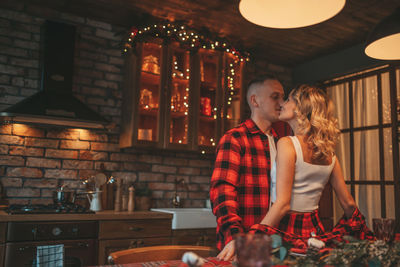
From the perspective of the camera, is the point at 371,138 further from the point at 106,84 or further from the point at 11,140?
the point at 11,140

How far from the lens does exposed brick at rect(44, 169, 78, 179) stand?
3.29 metres

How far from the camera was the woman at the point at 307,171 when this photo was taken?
1562 mm

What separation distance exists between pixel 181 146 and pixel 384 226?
2.42 metres

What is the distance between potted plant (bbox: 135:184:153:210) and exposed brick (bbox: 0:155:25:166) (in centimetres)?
104

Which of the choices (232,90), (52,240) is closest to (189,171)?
(232,90)

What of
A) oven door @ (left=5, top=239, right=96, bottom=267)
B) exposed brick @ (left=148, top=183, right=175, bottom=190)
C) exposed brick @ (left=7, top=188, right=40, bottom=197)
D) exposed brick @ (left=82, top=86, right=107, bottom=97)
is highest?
exposed brick @ (left=82, top=86, right=107, bottom=97)

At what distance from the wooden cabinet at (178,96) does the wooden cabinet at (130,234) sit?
69 cm

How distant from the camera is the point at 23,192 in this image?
3.18 m

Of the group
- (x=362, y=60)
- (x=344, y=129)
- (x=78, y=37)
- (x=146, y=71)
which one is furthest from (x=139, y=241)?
(x=362, y=60)

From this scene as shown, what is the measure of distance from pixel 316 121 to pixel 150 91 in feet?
6.98

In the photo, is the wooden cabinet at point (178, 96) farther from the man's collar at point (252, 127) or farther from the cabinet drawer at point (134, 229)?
the man's collar at point (252, 127)

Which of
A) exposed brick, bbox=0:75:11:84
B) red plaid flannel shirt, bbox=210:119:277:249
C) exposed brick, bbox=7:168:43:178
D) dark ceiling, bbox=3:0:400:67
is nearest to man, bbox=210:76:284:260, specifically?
red plaid flannel shirt, bbox=210:119:277:249

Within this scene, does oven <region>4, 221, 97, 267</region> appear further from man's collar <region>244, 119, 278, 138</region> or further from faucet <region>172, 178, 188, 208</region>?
man's collar <region>244, 119, 278, 138</region>

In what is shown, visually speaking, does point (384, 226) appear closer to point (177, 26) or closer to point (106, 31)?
point (177, 26)
